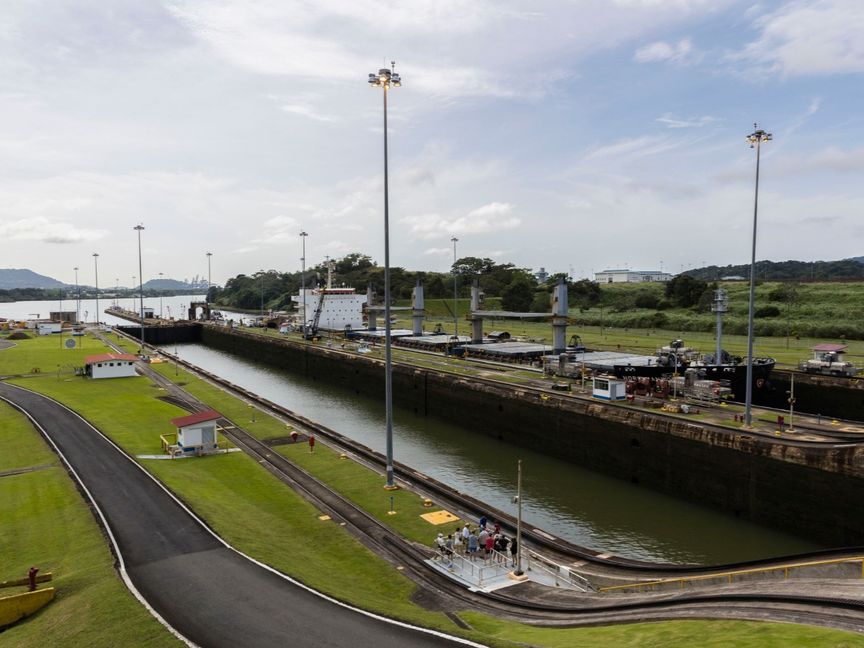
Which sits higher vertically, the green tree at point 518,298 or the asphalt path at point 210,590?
the green tree at point 518,298

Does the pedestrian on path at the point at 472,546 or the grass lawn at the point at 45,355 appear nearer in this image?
the pedestrian on path at the point at 472,546

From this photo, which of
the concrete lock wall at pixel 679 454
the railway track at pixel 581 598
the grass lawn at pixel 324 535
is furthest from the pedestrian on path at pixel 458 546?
the concrete lock wall at pixel 679 454

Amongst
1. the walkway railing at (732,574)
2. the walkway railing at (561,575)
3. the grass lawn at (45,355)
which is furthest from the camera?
the grass lawn at (45,355)

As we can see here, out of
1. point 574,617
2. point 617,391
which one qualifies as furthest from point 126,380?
point 574,617

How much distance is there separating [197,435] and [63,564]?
15.4 m

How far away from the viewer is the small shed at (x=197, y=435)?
33.4 metres

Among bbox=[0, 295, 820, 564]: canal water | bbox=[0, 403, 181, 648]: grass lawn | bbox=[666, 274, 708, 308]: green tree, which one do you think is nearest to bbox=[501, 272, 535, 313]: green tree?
bbox=[666, 274, 708, 308]: green tree

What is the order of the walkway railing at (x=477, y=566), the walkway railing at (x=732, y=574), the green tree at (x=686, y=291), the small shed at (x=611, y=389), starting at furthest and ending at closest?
the green tree at (x=686, y=291) → the small shed at (x=611, y=389) → the walkway railing at (x=477, y=566) → the walkway railing at (x=732, y=574)

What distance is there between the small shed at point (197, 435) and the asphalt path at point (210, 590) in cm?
721

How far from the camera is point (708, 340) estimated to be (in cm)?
8181

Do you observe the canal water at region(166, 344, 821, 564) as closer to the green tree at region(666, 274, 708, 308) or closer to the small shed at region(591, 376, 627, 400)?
the small shed at region(591, 376, 627, 400)

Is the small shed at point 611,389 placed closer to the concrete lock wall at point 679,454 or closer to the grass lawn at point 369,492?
the concrete lock wall at point 679,454

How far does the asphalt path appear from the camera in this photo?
45.2 feet

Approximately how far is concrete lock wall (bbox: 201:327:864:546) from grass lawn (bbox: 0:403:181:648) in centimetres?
2796
